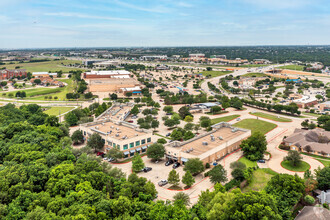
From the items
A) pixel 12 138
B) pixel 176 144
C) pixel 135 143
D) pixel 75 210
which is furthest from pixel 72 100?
pixel 75 210

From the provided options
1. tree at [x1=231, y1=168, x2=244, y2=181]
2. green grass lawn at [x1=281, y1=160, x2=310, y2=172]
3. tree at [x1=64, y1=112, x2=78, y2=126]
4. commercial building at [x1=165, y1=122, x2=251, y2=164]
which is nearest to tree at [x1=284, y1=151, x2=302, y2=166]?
green grass lawn at [x1=281, y1=160, x2=310, y2=172]

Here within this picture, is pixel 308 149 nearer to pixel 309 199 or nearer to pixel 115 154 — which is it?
pixel 309 199

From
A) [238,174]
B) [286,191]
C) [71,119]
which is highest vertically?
[286,191]

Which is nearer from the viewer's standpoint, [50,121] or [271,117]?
[50,121]

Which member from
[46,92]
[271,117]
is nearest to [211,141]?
[271,117]

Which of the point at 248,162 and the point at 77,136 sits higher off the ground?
the point at 77,136

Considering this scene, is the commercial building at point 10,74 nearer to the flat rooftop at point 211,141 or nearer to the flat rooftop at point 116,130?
the flat rooftop at point 116,130

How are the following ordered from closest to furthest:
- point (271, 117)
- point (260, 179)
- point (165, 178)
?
1. point (260, 179)
2. point (165, 178)
3. point (271, 117)
